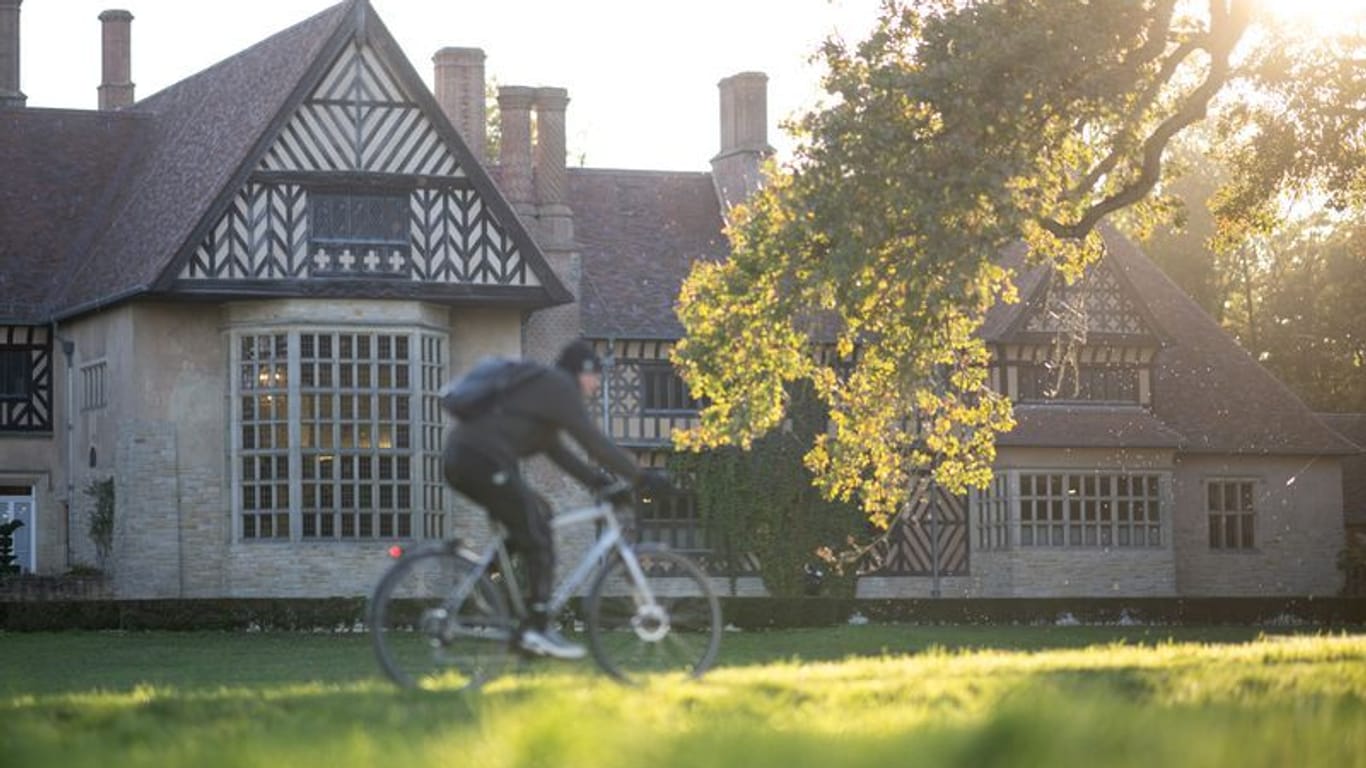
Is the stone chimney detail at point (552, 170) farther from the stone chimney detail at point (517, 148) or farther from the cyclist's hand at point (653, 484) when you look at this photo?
the cyclist's hand at point (653, 484)

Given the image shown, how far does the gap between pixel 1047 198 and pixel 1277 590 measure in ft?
80.3

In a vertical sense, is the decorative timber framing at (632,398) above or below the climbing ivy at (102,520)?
above

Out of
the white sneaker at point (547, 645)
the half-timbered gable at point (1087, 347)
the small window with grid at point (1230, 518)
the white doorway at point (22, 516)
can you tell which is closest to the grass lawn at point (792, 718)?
the white sneaker at point (547, 645)

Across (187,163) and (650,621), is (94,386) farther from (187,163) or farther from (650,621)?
(650,621)

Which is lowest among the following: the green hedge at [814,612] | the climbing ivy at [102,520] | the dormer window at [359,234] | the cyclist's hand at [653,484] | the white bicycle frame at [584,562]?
the green hedge at [814,612]

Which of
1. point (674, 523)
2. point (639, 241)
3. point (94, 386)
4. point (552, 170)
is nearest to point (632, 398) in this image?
point (674, 523)

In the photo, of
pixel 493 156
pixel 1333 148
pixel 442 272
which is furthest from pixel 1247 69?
pixel 493 156

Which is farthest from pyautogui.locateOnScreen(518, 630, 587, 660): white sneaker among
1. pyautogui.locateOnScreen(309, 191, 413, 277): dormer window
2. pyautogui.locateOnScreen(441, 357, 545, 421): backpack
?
pyautogui.locateOnScreen(309, 191, 413, 277): dormer window

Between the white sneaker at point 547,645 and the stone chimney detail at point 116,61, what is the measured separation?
41.3m

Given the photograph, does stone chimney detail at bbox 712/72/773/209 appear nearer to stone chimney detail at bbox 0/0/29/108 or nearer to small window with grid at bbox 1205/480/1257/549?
small window with grid at bbox 1205/480/1257/549

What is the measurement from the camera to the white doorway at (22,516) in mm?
42312

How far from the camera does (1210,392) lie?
48.9 metres

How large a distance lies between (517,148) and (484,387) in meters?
32.2

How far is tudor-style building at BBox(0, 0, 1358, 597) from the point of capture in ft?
123
